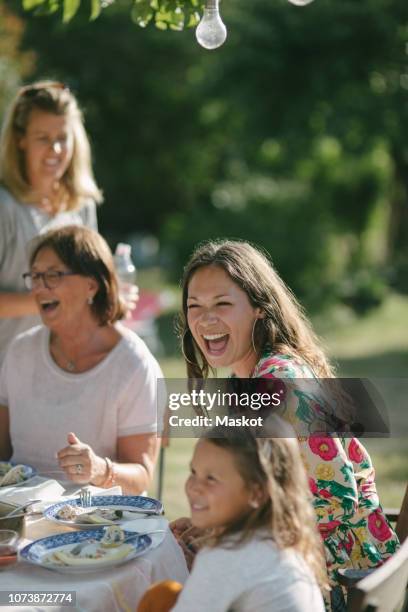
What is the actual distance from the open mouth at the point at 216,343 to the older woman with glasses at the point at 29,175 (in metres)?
1.56

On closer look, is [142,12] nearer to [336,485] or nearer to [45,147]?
[45,147]

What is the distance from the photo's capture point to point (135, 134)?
24.1m

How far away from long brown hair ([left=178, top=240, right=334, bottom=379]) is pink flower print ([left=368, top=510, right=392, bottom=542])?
17.1 inches

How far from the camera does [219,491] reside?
1.92 meters

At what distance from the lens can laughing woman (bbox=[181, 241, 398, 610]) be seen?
2.39m

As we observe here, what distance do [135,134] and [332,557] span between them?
884 inches

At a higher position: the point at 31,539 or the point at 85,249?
the point at 85,249

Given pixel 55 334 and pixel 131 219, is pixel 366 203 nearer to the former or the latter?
pixel 131 219

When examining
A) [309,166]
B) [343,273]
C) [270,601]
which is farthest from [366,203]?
[270,601]

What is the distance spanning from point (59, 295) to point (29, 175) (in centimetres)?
117

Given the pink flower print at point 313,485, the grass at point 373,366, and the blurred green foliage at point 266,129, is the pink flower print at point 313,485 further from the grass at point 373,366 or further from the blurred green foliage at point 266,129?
the blurred green foliage at point 266,129

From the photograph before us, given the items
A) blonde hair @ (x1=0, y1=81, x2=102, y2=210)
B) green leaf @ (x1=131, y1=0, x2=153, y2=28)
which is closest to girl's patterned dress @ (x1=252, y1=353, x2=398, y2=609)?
green leaf @ (x1=131, y1=0, x2=153, y2=28)

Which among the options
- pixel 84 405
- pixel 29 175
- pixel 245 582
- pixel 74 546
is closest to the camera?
pixel 245 582

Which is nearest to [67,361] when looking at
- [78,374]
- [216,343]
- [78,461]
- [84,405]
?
[78,374]
